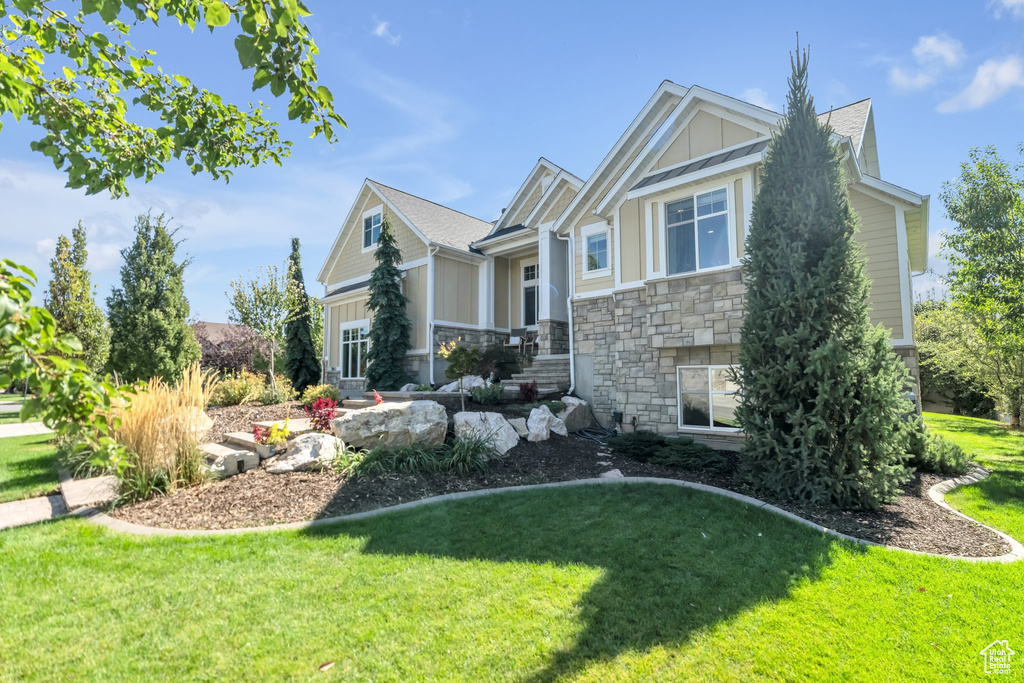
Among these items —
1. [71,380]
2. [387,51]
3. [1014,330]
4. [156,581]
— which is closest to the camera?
[71,380]

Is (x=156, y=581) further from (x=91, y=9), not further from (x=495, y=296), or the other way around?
(x=495, y=296)

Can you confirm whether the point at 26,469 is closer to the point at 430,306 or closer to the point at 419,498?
the point at 419,498

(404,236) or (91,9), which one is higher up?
(404,236)

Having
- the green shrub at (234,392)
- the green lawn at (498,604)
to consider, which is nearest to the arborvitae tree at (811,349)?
the green lawn at (498,604)

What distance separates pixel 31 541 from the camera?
13.9 feet

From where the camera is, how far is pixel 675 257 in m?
9.28

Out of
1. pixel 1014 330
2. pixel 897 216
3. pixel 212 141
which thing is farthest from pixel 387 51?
pixel 1014 330

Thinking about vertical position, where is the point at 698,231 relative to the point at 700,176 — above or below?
below

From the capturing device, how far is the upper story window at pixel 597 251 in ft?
37.0

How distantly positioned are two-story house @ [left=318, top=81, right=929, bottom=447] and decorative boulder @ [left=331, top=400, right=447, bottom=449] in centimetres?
443

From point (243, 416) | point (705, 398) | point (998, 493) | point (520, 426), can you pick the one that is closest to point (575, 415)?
point (520, 426)

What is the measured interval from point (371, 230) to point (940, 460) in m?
16.6

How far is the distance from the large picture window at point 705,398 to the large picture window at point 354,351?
35.6 ft

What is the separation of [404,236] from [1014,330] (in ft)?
54.4
